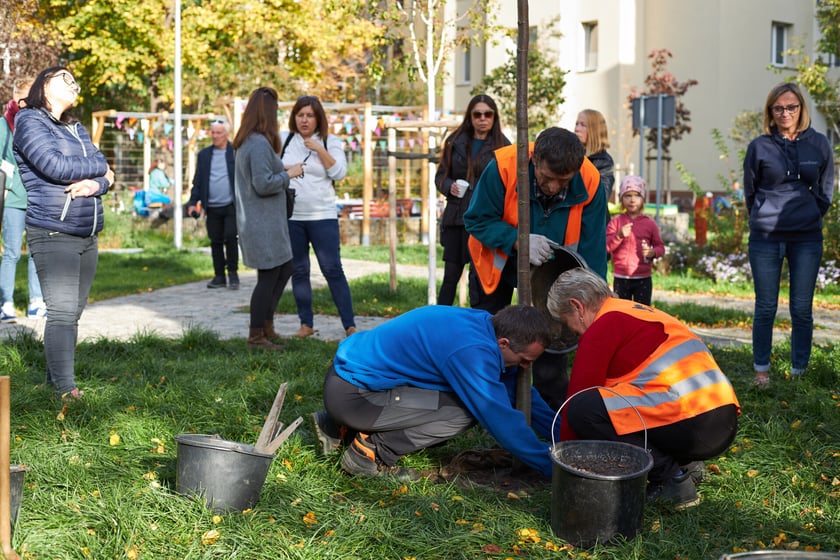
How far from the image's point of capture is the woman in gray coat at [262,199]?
7.21 metres

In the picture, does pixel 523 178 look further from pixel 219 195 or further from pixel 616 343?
pixel 219 195

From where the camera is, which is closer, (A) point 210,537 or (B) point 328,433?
(A) point 210,537

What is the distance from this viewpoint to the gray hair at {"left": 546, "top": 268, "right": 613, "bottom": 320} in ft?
13.6

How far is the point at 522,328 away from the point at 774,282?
2.81 m

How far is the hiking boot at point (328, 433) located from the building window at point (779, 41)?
90.0ft

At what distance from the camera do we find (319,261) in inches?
314

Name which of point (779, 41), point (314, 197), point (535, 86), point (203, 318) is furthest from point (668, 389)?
point (779, 41)

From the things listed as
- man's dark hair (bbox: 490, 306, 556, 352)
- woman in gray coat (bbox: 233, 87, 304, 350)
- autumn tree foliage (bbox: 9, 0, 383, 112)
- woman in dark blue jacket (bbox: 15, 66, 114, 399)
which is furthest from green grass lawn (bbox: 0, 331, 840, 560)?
autumn tree foliage (bbox: 9, 0, 383, 112)

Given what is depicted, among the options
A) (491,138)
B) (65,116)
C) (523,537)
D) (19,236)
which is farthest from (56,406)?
(19,236)

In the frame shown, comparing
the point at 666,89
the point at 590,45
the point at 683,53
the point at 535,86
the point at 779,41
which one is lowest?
the point at 535,86

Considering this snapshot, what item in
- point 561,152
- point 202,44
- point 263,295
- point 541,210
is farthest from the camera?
point 202,44

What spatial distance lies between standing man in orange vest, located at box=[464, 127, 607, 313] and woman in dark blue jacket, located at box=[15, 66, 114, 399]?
212 cm

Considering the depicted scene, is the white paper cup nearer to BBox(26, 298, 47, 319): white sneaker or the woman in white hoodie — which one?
the woman in white hoodie

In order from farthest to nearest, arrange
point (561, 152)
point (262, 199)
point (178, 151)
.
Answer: point (178, 151)
point (262, 199)
point (561, 152)
